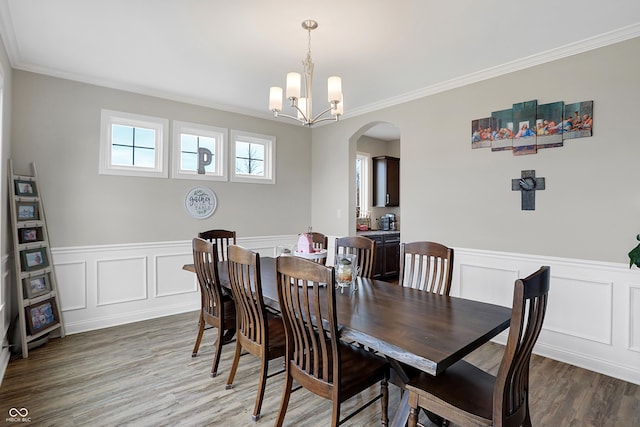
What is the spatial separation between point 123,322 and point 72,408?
1673 mm

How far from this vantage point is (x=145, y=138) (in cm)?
397

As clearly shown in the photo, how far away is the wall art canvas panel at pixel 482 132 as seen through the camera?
3330mm

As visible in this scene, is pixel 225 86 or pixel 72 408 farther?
pixel 225 86

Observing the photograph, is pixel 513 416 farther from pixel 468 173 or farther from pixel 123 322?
pixel 123 322

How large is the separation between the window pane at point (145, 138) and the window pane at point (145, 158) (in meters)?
0.06

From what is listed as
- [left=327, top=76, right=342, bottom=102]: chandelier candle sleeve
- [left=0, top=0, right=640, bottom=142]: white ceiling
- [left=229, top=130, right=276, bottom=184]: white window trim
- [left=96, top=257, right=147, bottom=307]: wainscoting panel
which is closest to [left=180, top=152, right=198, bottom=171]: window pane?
[left=229, top=130, right=276, bottom=184]: white window trim

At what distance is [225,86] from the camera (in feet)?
12.5

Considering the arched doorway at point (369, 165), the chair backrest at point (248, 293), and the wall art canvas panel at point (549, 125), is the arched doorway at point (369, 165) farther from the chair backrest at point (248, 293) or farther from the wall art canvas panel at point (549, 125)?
the chair backrest at point (248, 293)

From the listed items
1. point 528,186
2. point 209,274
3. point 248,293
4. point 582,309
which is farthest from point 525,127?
point 209,274

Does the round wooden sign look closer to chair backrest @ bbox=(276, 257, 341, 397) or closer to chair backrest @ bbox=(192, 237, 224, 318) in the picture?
chair backrest @ bbox=(192, 237, 224, 318)

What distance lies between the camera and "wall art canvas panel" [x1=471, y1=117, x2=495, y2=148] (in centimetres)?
333

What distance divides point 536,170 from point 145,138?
417 centimetres

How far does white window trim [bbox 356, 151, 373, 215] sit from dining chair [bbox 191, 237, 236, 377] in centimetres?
433

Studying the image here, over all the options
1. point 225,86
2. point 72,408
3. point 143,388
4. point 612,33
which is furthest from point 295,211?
point 612,33
